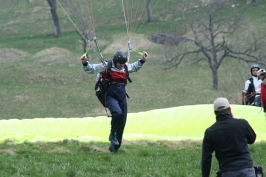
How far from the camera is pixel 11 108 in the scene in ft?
111

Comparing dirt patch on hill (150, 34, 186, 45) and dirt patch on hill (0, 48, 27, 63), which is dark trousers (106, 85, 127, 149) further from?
dirt patch on hill (0, 48, 27, 63)

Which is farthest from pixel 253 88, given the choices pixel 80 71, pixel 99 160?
pixel 80 71

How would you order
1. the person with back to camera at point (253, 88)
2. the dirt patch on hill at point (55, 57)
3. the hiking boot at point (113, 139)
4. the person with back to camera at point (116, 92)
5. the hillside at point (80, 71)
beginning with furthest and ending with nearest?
the dirt patch on hill at point (55, 57)
the hillside at point (80, 71)
the person with back to camera at point (253, 88)
the hiking boot at point (113, 139)
the person with back to camera at point (116, 92)

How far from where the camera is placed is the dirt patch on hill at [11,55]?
44.4 m

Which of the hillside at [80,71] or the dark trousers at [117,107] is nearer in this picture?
the dark trousers at [117,107]

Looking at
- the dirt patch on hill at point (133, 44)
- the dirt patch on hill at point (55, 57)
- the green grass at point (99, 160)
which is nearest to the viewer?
the green grass at point (99, 160)

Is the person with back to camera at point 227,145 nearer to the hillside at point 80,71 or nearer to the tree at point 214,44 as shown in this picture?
the hillside at point 80,71

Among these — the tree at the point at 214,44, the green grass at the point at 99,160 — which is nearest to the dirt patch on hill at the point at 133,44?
the tree at the point at 214,44

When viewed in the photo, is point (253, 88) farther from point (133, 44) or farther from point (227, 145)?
point (133, 44)

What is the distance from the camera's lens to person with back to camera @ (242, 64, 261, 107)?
48.9 feet

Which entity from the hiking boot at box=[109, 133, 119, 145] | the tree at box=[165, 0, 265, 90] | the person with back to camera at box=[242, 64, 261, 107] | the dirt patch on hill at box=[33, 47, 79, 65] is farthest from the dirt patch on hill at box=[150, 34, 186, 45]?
the hiking boot at box=[109, 133, 119, 145]

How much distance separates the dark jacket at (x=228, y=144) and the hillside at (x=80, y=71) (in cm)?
1740

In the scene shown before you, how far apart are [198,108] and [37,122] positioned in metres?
4.67

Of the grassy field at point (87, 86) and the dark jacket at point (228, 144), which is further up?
the dark jacket at point (228, 144)
